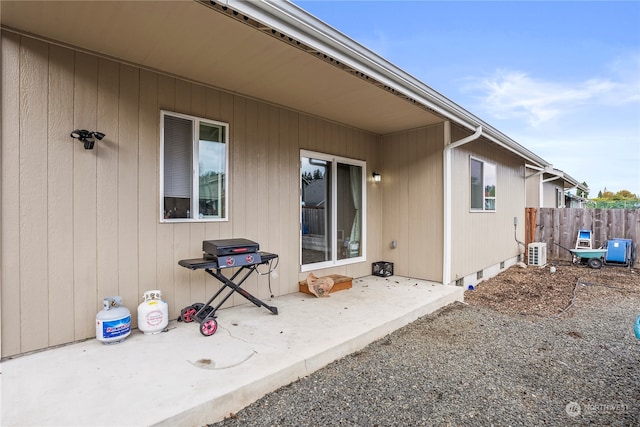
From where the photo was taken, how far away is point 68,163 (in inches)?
103

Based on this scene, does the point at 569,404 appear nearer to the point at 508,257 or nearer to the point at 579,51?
the point at 508,257

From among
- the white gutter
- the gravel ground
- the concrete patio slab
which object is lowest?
the gravel ground

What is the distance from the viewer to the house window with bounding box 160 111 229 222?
3.19 m

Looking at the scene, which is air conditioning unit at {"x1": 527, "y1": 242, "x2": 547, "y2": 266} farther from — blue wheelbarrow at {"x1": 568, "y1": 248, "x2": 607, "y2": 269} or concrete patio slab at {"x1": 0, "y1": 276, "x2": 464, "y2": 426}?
concrete patio slab at {"x1": 0, "y1": 276, "x2": 464, "y2": 426}

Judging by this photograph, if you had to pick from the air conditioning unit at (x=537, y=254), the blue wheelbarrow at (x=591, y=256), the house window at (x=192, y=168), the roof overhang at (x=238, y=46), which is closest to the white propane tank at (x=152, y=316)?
the house window at (x=192, y=168)

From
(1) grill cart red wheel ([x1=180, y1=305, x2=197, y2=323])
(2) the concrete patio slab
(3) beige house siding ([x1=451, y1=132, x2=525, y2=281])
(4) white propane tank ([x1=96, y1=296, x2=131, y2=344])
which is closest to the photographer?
(2) the concrete patio slab

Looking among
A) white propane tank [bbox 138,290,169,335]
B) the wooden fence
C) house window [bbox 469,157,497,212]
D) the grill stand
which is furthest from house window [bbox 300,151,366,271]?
the wooden fence

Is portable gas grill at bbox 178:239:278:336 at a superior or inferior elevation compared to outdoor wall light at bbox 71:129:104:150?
inferior

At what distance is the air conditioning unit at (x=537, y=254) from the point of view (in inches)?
298

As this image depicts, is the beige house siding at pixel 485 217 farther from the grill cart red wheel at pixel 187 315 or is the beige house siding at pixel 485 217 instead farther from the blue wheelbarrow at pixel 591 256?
the grill cart red wheel at pixel 187 315

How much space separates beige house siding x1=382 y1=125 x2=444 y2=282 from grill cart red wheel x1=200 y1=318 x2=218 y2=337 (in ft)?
11.3

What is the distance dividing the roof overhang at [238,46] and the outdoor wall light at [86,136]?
2.34ft

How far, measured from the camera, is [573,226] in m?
8.23

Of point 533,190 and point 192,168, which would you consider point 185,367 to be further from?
point 533,190
